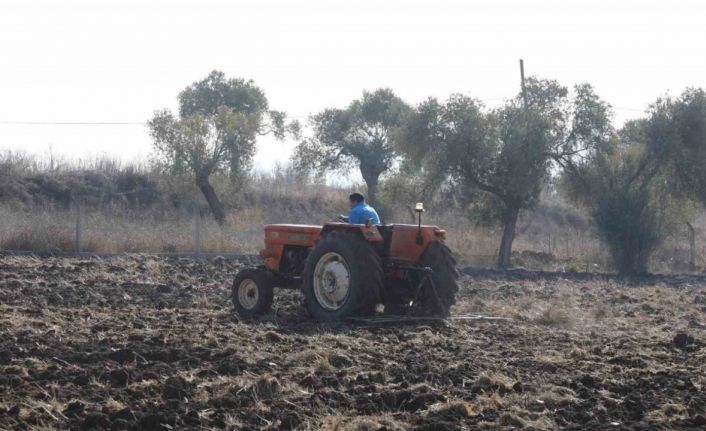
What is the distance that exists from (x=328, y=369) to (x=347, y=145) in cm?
4209

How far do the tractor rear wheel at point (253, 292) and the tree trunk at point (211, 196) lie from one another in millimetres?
24957

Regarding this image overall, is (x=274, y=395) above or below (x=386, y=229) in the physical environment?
below

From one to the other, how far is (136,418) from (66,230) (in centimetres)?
2027

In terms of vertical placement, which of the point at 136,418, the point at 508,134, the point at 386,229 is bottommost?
the point at 136,418

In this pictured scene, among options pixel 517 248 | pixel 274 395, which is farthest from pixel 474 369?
pixel 517 248

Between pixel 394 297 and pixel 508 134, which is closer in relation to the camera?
pixel 394 297

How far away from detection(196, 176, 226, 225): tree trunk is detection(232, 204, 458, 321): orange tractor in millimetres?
25704

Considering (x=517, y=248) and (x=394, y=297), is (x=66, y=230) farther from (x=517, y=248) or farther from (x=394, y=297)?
(x=517, y=248)

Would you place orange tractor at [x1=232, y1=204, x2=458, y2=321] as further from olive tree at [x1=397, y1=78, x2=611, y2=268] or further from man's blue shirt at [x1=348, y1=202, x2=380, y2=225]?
olive tree at [x1=397, y1=78, x2=611, y2=268]

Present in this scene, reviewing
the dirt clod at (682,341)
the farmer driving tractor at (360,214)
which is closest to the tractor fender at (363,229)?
the farmer driving tractor at (360,214)

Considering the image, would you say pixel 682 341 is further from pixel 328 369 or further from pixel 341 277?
pixel 328 369

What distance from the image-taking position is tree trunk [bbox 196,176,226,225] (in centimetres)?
3834

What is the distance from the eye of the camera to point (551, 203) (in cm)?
5397

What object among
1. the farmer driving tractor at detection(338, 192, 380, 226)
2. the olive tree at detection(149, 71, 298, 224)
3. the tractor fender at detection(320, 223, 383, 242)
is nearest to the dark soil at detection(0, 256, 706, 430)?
the tractor fender at detection(320, 223, 383, 242)
